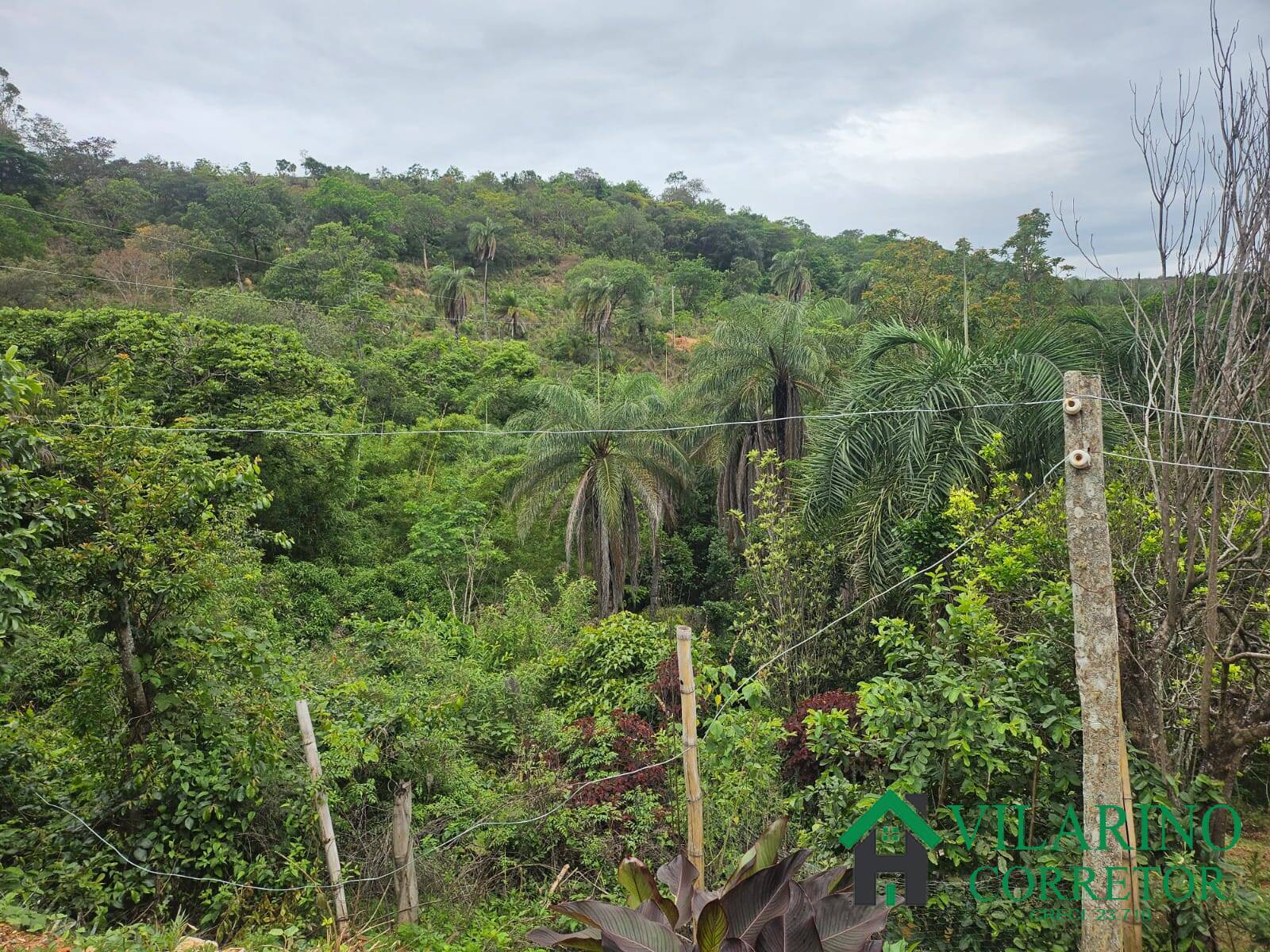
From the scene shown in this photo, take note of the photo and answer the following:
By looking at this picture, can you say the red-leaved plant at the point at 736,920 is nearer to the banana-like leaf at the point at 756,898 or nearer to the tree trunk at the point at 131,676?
the banana-like leaf at the point at 756,898

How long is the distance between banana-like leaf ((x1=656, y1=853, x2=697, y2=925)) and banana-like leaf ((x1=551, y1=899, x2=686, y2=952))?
0.55 ft

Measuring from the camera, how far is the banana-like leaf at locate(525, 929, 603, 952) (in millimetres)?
2814

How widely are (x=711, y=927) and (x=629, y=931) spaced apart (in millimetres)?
304

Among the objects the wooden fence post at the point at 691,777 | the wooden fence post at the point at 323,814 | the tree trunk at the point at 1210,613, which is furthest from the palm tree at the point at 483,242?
the tree trunk at the point at 1210,613

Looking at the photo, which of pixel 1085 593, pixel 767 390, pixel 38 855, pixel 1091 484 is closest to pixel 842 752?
pixel 1085 593

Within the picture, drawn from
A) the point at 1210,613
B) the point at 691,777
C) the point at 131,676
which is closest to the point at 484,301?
the point at 131,676

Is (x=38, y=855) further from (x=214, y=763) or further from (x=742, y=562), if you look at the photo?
(x=742, y=562)

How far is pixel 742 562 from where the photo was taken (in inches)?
714

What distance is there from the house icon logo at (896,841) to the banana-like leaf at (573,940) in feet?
Result: 4.62

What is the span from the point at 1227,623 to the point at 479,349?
29691 millimetres

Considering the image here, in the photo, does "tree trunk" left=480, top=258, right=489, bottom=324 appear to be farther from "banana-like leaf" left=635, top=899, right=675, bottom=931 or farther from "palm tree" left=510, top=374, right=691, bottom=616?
"banana-like leaf" left=635, top=899, right=675, bottom=931

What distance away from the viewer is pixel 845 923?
2.91m

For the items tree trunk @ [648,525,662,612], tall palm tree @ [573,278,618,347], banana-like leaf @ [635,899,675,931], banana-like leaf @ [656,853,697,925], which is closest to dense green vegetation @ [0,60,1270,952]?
tree trunk @ [648,525,662,612]

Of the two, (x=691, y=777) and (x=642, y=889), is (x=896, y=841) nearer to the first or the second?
(x=691, y=777)
